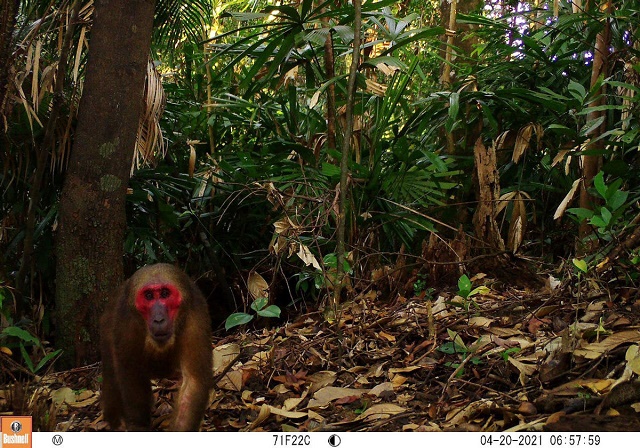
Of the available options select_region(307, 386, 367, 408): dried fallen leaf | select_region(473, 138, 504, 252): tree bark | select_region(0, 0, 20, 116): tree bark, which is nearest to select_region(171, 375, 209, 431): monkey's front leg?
select_region(307, 386, 367, 408): dried fallen leaf

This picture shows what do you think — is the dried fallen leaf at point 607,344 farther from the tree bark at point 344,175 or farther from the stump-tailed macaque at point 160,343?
the stump-tailed macaque at point 160,343

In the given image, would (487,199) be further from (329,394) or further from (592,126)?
(329,394)

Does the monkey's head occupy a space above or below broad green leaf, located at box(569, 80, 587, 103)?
below

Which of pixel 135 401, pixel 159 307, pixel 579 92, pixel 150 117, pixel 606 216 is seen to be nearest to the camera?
pixel 159 307

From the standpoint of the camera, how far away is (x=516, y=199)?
3.83m

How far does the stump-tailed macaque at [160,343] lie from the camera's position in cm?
241

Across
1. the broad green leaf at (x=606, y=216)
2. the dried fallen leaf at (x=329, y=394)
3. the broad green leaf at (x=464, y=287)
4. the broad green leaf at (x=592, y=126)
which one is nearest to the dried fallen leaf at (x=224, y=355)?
the dried fallen leaf at (x=329, y=394)

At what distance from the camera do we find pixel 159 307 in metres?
2.40

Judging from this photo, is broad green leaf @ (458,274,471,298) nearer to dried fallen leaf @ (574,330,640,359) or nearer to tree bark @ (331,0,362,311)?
tree bark @ (331,0,362,311)
